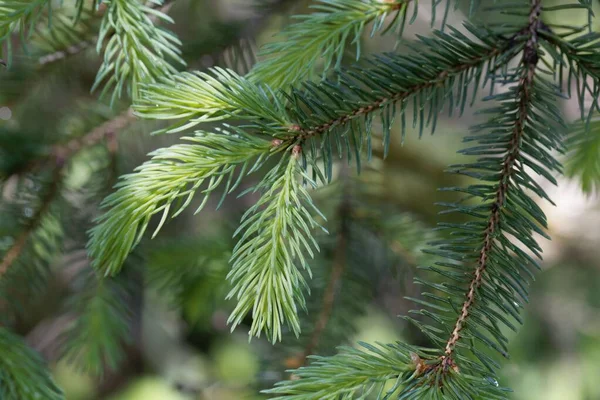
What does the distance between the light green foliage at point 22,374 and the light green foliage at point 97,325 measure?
123 mm

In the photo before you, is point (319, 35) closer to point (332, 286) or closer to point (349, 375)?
point (349, 375)

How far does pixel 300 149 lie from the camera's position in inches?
14.2

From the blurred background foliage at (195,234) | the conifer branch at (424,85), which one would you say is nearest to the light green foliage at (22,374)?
the blurred background foliage at (195,234)

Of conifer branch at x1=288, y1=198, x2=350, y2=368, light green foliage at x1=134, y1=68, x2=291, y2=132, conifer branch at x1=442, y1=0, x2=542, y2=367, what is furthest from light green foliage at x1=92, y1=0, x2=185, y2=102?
conifer branch at x1=288, y1=198, x2=350, y2=368

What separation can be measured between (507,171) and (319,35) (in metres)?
0.18

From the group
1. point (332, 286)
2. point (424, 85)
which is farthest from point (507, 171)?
point (332, 286)

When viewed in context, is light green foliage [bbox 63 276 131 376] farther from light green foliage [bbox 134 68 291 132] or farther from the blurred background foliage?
light green foliage [bbox 134 68 291 132]

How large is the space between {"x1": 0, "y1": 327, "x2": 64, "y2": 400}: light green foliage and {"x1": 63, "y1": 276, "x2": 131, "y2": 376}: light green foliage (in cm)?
12

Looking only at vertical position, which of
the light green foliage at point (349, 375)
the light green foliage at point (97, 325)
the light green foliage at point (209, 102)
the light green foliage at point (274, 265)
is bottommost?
the light green foliage at point (97, 325)

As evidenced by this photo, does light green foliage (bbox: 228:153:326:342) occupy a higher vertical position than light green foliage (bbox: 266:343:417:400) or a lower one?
higher

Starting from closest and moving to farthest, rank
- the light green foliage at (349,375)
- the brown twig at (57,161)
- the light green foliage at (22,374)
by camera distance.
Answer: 1. the light green foliage at (349,375)
2. the light green foliage at (22,374)
3. the brown twig at (57,161)

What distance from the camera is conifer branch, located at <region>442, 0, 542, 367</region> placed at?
34cm

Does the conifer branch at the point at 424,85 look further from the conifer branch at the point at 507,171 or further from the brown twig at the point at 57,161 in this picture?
the brown twig at the point at 57,161

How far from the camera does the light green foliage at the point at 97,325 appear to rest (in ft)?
1.96
